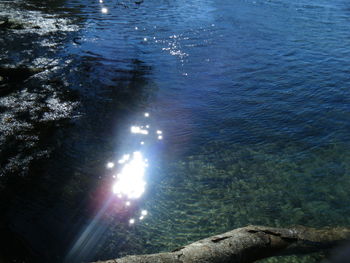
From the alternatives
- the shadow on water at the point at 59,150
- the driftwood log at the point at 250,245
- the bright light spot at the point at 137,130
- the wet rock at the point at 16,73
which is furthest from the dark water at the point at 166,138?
the driftwood log at the point at 250,245

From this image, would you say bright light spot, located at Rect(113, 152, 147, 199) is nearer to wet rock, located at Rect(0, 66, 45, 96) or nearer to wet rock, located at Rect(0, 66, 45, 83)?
wet rock, located at Rect(0, 66, 45, 96)

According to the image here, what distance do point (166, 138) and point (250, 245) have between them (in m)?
5.03

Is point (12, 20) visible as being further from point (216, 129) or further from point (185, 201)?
point (185, 201)

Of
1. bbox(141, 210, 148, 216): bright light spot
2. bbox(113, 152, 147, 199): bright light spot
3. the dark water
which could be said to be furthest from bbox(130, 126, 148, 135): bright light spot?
bbox(141, 210, 148, 216): bright light spot

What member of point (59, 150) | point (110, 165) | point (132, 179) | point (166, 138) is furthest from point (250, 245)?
point (59, 150)

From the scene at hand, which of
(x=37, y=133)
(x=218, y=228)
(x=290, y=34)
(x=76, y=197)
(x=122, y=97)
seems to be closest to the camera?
(x=218, y=228)

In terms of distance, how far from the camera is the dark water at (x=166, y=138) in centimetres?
612

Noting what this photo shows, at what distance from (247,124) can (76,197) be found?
620cm

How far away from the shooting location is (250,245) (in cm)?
448

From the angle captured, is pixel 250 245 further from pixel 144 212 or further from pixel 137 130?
pixel 137 130

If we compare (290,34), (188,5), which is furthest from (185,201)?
(188,5)

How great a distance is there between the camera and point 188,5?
28.8 meters

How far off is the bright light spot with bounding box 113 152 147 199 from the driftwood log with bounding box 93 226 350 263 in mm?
2886

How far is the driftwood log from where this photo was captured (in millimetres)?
4000
